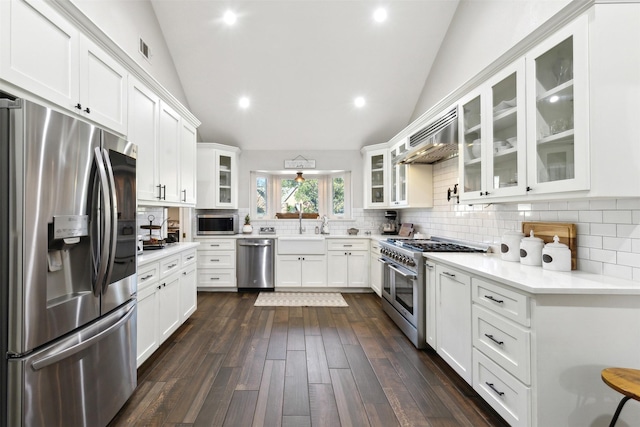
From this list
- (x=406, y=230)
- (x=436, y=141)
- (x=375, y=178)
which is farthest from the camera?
(x=375, y=178)

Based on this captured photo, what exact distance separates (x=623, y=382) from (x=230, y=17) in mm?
4550

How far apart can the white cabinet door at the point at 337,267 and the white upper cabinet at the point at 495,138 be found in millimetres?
2371

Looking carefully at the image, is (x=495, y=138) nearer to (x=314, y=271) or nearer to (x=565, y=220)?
(x=565, y=220)

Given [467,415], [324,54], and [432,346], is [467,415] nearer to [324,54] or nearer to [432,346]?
[432,346]

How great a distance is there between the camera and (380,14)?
136 inches

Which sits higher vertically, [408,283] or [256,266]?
[408,283]

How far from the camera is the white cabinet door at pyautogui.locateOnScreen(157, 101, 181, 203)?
2.79 m

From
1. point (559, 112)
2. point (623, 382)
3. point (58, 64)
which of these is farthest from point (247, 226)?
point (623, 382)

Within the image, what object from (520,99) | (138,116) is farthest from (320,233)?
(520,99)

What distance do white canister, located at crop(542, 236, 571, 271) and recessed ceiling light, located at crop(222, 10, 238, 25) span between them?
400 centimetres

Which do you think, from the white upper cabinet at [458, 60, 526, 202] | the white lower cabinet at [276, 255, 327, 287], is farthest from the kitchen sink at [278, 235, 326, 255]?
the white upper cabinet at [458, 60, 526, 202]

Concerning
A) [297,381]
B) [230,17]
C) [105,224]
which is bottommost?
[297,381]

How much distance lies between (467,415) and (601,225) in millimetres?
1460

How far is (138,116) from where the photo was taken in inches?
96.3
